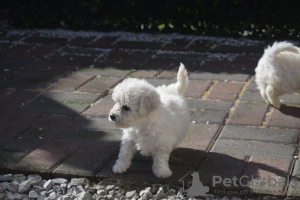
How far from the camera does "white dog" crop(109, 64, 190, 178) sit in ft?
11.6

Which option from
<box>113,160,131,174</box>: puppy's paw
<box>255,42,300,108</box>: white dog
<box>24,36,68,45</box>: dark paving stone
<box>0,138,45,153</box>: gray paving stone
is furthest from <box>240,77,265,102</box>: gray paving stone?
<box>24,36,68,45</box>: dark paving stone

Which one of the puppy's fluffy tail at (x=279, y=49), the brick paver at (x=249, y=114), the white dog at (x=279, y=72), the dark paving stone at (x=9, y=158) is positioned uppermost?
the puppy's fluffy tail at (x=279, y=49)

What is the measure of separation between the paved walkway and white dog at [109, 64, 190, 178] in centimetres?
13

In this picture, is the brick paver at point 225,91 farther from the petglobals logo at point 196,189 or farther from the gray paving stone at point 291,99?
the petglobals logo at point 196,189

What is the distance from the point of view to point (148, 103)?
3.54m

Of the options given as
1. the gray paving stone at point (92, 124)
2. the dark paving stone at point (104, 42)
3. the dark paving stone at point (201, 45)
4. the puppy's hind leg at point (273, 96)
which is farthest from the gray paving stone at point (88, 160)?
the dark paving stone at point (104, 42)

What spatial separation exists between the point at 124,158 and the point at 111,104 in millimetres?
1436

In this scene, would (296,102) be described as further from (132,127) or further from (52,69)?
(52,69)

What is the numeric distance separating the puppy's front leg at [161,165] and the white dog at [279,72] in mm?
1618

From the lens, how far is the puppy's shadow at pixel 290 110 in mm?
4730

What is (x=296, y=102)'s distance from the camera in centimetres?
503

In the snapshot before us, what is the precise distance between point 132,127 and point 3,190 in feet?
3.32

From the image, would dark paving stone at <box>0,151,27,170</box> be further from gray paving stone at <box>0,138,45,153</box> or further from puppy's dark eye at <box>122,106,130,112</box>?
puppy's dark eye at <box>122,106,130,112</box>

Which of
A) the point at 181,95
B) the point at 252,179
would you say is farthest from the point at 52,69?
the point at 252,179
